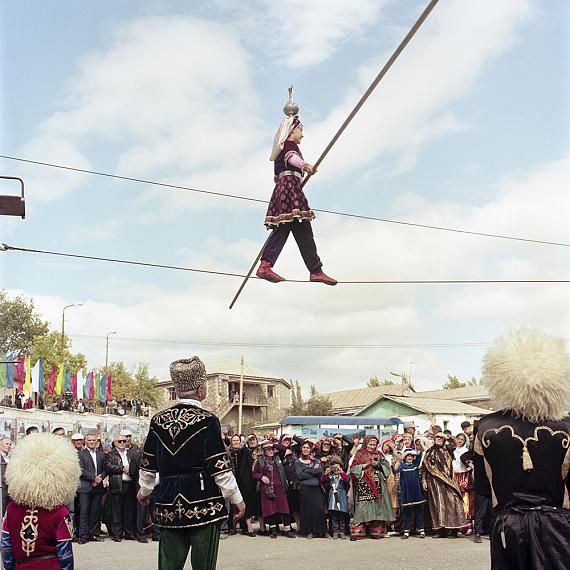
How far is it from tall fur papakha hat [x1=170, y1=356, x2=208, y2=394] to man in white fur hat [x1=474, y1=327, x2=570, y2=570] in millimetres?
1861

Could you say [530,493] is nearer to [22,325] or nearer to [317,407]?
[317,407]

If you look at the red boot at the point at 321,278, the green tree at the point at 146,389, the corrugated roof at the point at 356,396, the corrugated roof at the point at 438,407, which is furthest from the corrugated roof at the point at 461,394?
the red boot at the point at 321,278

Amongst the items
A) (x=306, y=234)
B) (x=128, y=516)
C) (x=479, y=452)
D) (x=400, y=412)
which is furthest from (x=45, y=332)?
(x=479, y=452)

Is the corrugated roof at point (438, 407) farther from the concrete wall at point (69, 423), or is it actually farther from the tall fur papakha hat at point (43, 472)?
the tall fur papakha hat at point (43, 472)

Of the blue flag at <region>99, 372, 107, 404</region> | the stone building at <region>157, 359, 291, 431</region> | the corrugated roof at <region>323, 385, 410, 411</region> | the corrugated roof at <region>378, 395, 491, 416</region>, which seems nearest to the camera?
the stone building at <region>157, 359, 291, 431</region>

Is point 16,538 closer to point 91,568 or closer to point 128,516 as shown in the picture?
point 91,568

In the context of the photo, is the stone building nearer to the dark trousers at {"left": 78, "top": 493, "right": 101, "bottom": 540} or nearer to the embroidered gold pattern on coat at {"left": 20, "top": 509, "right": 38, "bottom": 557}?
the dark trousers at {"left": 78, "top": 493, "right": 101, "bottom": 540}

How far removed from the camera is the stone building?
25508mm

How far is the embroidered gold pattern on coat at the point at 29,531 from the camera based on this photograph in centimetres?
461

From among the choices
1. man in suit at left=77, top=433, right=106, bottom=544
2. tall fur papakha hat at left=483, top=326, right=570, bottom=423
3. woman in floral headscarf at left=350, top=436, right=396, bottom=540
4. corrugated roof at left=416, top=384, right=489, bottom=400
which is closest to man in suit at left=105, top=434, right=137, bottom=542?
man in suit at left=77, top=433, right=106, bottom=544

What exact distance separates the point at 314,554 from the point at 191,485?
6.09 meters

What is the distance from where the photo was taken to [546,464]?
13.2 ft

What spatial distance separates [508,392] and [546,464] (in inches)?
15.8

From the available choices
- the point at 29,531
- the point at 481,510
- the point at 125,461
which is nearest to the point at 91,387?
the point at 125,461
